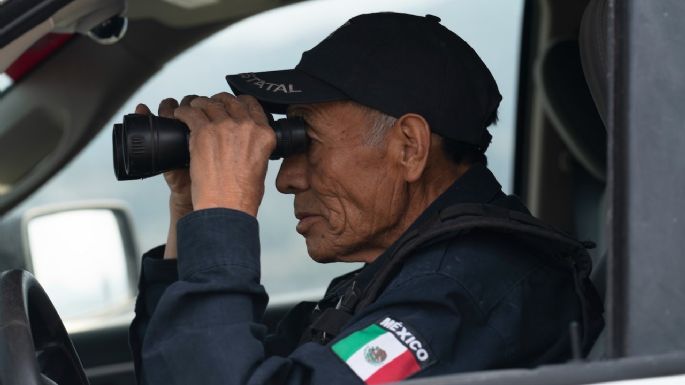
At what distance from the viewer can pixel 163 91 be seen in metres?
3.17

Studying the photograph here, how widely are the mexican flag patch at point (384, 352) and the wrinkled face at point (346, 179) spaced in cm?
43

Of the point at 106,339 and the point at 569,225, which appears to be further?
the point at 569,225

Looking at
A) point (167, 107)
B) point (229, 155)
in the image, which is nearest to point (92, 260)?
point (167, 107)

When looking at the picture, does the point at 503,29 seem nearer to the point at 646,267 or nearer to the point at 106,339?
the point at 106,339

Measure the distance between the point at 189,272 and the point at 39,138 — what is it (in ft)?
3.85

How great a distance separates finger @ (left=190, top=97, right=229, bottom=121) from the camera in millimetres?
2334

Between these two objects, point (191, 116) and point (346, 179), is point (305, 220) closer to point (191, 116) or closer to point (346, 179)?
point (346, 179)

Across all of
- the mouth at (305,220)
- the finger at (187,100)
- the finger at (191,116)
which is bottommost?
the mouth at (305,220)

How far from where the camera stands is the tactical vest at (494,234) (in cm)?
220

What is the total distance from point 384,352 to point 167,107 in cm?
79

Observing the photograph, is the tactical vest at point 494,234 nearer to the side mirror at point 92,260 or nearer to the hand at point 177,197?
the hand at point 177,197

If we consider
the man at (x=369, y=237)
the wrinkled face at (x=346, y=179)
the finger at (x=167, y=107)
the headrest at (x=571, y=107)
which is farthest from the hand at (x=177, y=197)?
the headrest at (x=571, y=107)

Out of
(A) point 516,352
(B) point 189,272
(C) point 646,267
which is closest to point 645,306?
(C) point 646,267

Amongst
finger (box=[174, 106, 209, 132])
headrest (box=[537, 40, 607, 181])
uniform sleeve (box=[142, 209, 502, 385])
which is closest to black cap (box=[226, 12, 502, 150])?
finger (box=[174, 106, 209, 132])
